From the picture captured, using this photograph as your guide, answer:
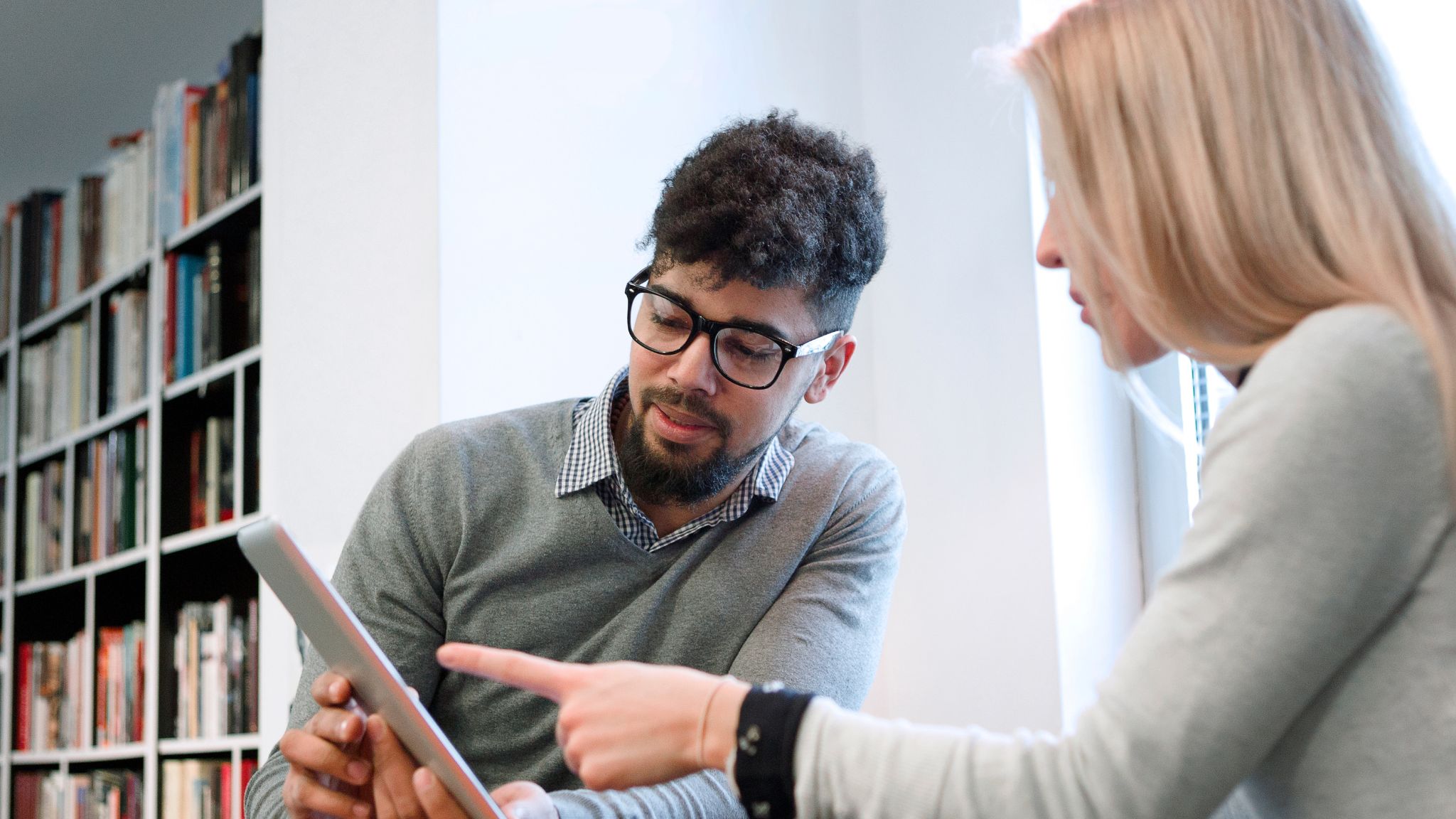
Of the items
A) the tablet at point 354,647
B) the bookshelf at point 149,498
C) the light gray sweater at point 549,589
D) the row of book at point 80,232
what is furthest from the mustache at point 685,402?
the row of book at point 80,232

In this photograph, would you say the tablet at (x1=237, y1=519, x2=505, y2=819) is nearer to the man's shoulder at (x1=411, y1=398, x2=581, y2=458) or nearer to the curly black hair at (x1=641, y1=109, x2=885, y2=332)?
the man's shoulder at (x1=411, y1=398, x2=581, y2=458)

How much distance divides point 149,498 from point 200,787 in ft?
2.12

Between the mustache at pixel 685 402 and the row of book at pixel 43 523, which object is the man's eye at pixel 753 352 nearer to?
the mustache at pixel 685 402

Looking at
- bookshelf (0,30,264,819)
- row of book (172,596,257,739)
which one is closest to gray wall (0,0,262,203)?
bookshelf (0,30,264,819)

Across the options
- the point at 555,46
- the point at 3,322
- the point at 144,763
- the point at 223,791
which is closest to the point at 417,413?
the point at 555,46

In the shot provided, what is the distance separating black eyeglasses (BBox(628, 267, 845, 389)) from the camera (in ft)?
4.73

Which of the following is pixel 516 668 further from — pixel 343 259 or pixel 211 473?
pixel 211 473

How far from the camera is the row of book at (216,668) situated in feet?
8.33

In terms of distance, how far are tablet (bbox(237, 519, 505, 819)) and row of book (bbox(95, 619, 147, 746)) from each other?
2055 mm

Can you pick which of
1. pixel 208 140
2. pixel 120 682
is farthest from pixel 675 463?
pixel 120 682

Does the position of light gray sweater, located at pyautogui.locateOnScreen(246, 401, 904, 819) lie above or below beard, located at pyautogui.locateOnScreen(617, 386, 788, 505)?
below

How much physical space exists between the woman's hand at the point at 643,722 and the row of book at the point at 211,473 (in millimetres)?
2000

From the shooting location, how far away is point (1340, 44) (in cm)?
83

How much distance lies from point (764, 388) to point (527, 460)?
0.30 m
